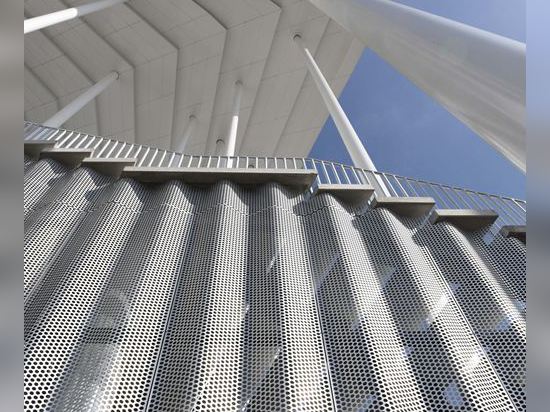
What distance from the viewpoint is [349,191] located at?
6371 mm

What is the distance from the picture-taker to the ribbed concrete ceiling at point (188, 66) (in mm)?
17641

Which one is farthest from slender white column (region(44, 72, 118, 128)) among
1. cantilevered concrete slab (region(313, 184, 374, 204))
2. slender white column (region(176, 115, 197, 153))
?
cantilevered concrete slab (region(313, 184, 374, 204))

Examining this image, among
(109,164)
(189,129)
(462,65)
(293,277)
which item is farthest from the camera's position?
(189,129)

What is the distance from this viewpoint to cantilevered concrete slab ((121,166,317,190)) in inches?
266

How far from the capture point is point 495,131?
2.53 meters

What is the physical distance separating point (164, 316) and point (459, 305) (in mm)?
2780

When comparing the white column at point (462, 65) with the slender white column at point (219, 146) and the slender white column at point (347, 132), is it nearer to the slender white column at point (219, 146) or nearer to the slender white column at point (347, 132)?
the slender white column at point (347, 132)

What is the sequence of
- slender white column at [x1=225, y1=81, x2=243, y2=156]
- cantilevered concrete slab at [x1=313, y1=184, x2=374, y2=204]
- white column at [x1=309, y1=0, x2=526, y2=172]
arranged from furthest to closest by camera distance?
1. slender white column at [x1=225, y1=81, x2=243, y2=156]
2. cantilevered concrete slab at [x1=313, y1=184, x2=374, y2=204]
3. white column at [x1=309, y1=0, x2=526, y2=172]

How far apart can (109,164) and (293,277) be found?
4062 millimetres

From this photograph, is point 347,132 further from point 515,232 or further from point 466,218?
point 515,232

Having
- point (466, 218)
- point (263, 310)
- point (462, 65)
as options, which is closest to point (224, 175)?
point (263, 310)

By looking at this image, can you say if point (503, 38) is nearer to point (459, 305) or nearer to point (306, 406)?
point (459, 305)

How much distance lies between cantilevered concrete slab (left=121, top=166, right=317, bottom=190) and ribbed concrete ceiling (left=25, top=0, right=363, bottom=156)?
12.7 m

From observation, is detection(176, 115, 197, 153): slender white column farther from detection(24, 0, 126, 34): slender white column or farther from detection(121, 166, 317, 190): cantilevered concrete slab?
detection(121, 166, 317, 190): cantilevered concrete slab
